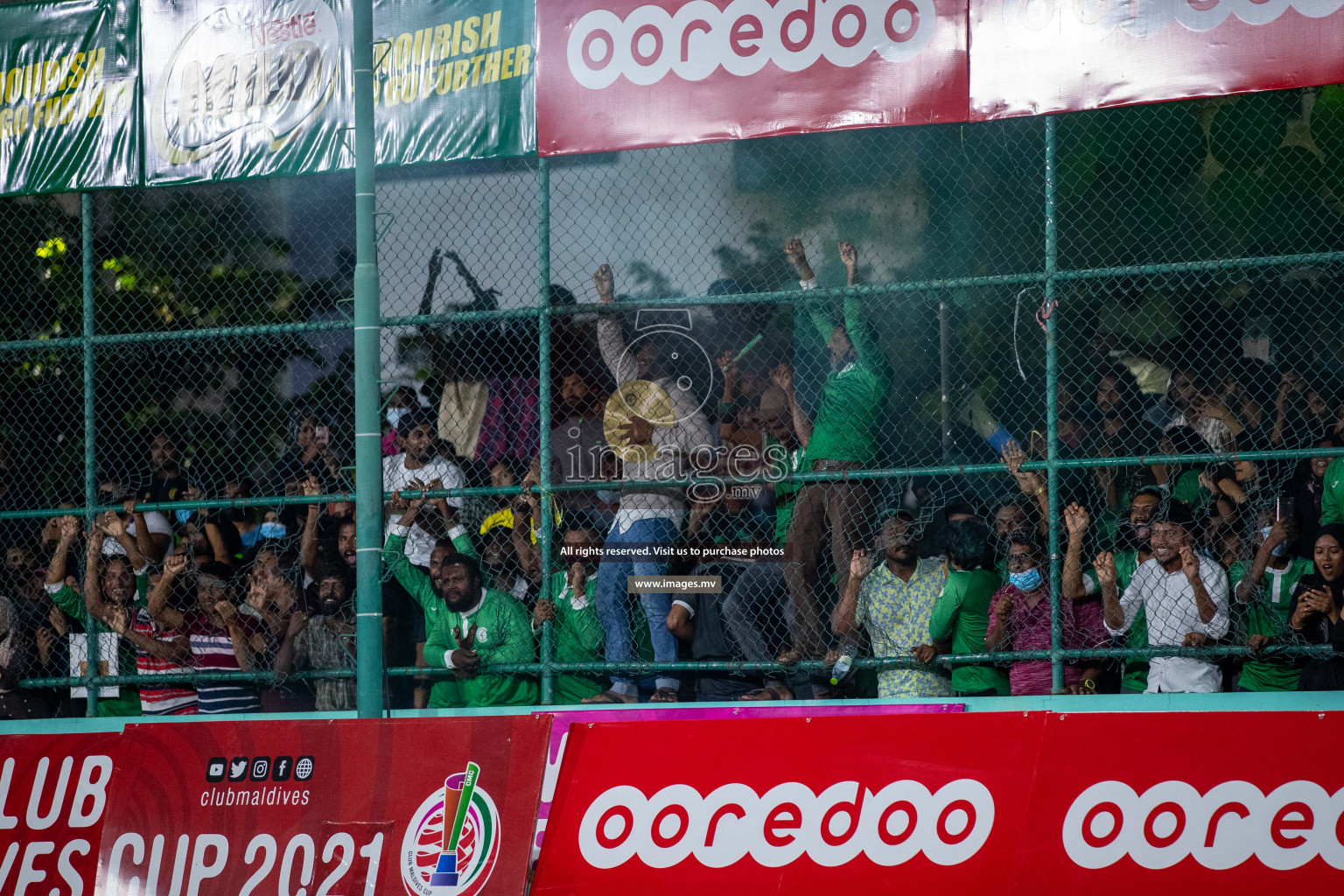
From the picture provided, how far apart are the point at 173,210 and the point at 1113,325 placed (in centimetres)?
635

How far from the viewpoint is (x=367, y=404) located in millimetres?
6387

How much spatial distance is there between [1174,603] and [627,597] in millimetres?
2719

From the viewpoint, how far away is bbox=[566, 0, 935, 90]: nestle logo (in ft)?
22.2

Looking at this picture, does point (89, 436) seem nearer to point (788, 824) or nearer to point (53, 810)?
point (53, 810)

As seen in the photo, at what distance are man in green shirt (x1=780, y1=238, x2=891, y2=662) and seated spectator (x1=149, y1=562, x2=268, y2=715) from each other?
307 centimetres

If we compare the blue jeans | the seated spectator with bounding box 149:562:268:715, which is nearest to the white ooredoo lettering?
the blue jeans

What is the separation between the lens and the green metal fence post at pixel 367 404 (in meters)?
6.28

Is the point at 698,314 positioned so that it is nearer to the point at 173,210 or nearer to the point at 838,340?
the point at 838,340

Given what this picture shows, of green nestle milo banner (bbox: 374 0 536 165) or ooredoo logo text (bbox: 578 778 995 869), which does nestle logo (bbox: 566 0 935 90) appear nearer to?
green nestle milo banner (bbox: 374 0 536 165)

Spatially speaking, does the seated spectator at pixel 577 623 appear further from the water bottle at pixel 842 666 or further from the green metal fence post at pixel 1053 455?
the green metal fence post at pixel 1053 455

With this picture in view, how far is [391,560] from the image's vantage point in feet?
25.6

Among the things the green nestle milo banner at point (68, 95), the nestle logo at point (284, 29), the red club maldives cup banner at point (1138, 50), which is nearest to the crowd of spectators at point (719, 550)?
the red club maldives cup banner at point (1138, 50)

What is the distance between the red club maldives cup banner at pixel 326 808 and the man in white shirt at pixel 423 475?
2.03 metres

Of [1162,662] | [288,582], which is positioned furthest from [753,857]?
[288,582]
